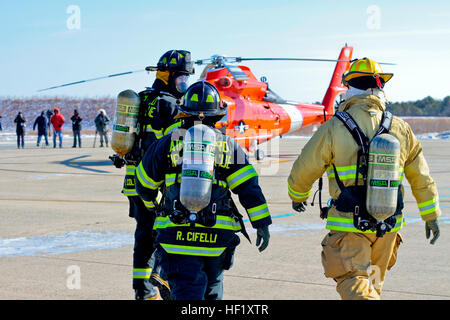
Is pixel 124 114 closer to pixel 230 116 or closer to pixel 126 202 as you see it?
pixel 126 202

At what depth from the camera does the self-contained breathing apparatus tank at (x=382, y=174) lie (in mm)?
4062

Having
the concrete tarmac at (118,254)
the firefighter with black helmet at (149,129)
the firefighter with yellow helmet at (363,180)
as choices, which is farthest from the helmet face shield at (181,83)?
the concrete tarmac at (118,254)

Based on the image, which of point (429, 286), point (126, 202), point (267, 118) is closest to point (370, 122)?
point (429, 286)

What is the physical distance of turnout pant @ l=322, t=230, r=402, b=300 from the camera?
400 centimetres

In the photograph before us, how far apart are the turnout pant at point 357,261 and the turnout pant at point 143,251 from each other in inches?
65.9

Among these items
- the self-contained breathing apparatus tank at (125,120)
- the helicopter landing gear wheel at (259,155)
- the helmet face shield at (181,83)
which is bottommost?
the helicopter landing gear wheel at (259,155)

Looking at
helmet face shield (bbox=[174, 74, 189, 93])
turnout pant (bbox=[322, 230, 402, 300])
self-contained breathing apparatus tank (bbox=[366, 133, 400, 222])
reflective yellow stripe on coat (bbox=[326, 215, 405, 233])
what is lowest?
turnout pant (bbox=[322, 230, 402, 300])

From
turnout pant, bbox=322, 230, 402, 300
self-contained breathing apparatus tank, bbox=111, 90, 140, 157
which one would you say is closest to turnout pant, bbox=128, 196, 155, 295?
self-contained breathing apparatus tank, bbox=111, 90, 140, 157

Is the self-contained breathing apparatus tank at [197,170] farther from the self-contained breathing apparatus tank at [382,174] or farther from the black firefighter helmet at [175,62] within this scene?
the black firefighter helmet at [175,62]

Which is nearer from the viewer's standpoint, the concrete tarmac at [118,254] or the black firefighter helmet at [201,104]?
the black firefighter helmet at [201,104]

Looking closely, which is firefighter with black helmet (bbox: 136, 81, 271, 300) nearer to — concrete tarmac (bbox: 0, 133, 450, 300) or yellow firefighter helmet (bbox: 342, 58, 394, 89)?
yellow firefighter helmet (bbox: 342, 58, 394, 89)

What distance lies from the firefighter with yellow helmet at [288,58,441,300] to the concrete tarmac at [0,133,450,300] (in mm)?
1136

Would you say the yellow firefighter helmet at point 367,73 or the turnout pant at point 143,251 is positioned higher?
the yellow firefighter helmet at point 367,73
